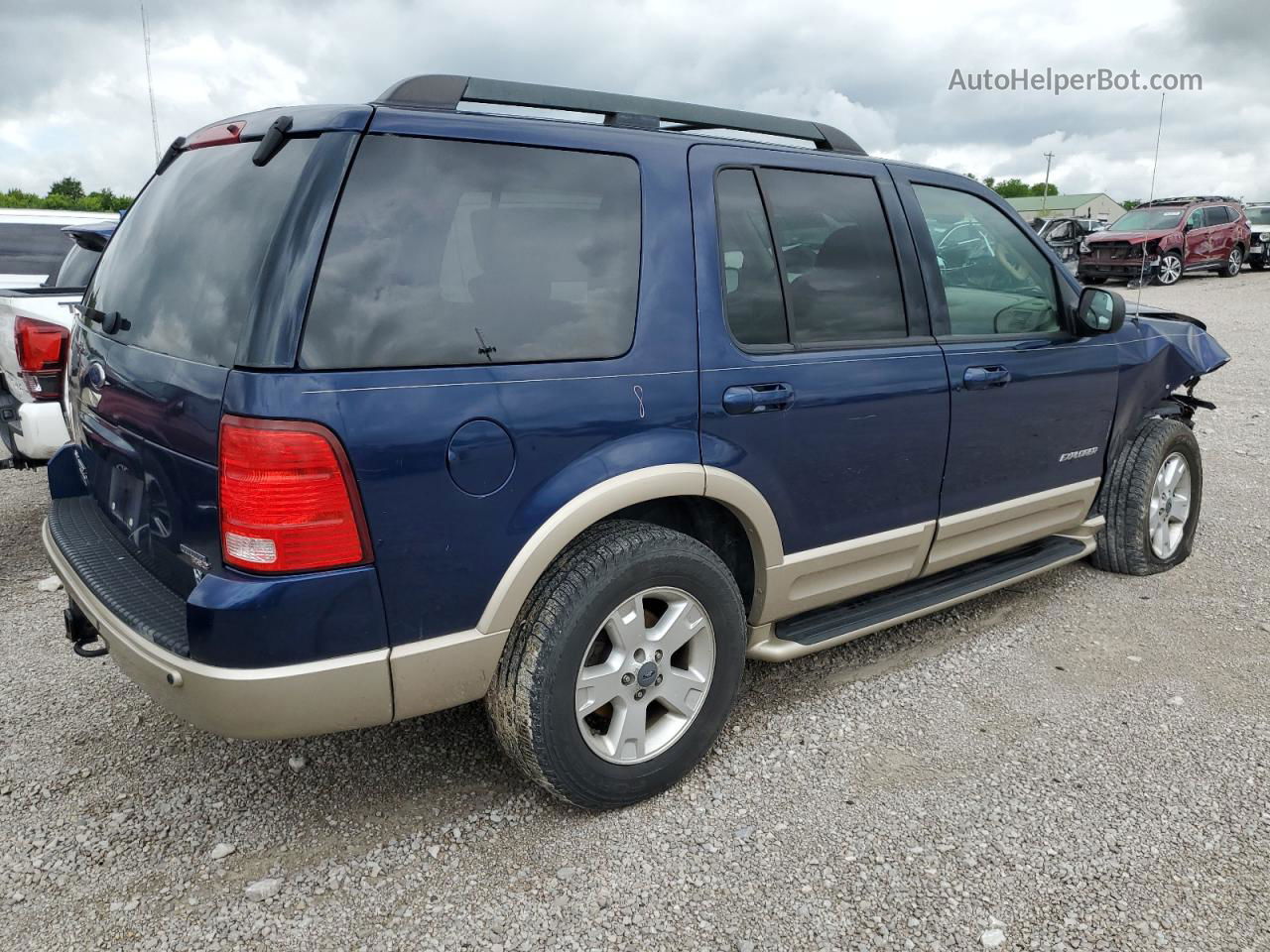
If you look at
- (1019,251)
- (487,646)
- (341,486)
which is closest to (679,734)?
(487,646)

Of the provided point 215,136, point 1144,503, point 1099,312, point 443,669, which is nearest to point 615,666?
point 443,669

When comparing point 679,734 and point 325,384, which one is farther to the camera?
point 679,734

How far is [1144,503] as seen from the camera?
4.40 metres

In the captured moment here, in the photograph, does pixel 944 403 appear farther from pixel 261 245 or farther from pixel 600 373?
pixel 261 245

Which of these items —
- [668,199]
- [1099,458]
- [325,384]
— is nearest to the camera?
[325,384]

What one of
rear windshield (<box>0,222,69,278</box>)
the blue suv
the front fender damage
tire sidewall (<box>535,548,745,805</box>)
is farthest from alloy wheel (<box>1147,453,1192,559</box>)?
rear windshield (<box>0,222,69,278</box>)

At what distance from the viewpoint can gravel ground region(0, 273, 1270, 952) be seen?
2.34m

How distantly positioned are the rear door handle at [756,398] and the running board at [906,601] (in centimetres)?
76

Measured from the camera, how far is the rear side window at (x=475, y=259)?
7.18ft

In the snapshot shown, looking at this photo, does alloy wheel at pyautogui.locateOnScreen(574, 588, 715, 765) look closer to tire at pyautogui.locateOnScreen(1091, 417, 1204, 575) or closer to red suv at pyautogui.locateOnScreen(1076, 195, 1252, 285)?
tire at pyautogui.locateOnScreen(1091, 417, 1204, 575)

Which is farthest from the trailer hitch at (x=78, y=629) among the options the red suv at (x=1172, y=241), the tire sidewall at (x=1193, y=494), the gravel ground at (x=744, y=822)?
the red suv at (x=1172, y=241)

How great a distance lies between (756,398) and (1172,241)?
2149 cm

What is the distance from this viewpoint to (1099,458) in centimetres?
417

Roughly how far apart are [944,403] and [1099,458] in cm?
127
